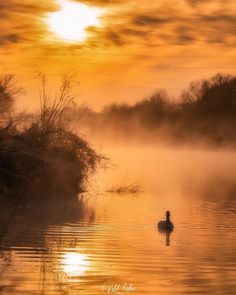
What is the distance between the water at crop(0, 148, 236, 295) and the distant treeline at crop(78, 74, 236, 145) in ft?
192

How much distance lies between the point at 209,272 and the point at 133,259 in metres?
1.57

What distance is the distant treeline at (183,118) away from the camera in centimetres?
9688

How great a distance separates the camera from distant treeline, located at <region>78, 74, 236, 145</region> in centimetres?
9688

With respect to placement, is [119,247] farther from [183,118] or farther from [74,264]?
[183,118]

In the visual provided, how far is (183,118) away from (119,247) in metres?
90.7

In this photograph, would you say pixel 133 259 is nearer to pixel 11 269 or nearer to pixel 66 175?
pixel 11 269

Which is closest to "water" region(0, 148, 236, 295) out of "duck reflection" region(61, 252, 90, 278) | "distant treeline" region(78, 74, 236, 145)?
"duck reflection" region(61, 252, 90, 278)

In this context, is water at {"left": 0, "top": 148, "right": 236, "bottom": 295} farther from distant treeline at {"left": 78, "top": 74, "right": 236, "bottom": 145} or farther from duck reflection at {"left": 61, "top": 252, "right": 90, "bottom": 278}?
distant treeline at {"left": 78, "top": 74, "right": 236, "bottom": 145}

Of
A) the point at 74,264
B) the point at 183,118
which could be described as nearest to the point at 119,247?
the point at 74,264

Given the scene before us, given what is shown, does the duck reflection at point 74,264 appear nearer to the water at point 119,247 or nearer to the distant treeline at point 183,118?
the water at point 119,247

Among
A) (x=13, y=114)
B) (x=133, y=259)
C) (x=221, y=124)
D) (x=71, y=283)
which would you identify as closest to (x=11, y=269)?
(x=71, y=283)

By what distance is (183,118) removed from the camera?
106438 mm

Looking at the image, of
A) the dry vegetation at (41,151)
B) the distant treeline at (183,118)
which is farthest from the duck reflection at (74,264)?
the distant treeline at (183,118)

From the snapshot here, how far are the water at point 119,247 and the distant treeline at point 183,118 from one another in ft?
192
